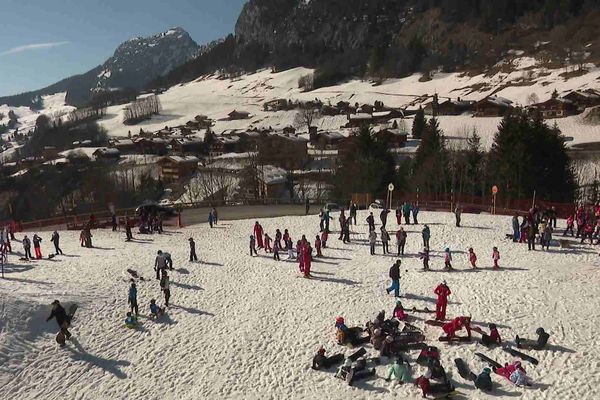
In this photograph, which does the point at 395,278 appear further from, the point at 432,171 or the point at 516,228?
the point at 432,171

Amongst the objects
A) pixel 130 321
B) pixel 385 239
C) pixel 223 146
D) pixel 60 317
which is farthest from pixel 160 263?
pixel 223 146

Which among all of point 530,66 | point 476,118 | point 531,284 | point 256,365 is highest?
point 530,66

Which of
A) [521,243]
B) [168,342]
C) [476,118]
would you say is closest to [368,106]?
[476,118]

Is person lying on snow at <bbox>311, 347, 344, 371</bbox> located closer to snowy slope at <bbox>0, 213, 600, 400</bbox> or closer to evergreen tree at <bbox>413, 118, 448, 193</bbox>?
snowy slope at <bbox>0, 213, 600, 400</bbox>

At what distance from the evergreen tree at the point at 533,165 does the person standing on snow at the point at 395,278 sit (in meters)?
23.8

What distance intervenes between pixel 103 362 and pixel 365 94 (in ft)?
426

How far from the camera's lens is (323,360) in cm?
1343

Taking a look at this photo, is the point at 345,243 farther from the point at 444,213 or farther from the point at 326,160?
the point at 326,160

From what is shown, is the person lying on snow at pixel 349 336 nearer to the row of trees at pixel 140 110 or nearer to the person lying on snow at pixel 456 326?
the person lying on snow at pixel 456 326

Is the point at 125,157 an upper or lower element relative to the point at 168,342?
upper

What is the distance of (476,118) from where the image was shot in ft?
278

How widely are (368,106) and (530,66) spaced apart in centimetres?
4235

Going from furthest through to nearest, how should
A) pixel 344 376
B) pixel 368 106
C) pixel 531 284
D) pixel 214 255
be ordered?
pixel 368 106 → pixel 214 255 → pixel 531 284 → pixel 344 376

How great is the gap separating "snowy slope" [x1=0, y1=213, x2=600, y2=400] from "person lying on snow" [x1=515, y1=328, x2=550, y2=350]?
0.75 ft
